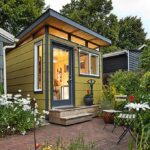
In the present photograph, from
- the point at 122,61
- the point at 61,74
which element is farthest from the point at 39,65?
the point at 122,61

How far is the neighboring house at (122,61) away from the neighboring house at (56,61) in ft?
24.0

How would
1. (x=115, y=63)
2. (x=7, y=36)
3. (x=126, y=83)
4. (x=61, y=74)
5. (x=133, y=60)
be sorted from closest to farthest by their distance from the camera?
1. (x=7, y=36)
2. (x=126, y=83)
3. (x=61, y=74)
4. (x=133, y=60)
5. (x=115, y=63)

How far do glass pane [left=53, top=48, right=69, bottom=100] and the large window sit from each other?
65 centimetres

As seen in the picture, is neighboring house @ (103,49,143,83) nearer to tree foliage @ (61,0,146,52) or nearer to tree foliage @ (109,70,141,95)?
tree foliage @ (61,0,146,52)

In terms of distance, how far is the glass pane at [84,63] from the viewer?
1055cm

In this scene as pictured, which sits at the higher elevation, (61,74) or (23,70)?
(23,70)

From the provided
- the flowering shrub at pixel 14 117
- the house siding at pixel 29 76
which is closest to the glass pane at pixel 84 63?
the house siding at pixel 29 76

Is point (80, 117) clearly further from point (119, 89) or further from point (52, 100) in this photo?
point (119, 89)

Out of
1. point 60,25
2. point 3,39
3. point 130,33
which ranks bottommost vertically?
point 3,39

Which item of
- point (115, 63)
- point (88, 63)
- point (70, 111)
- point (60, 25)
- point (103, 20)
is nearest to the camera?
point (70, 111)

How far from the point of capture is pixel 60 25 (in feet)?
29.9

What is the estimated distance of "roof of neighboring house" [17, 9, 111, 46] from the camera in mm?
8359

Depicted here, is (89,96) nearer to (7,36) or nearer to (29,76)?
(29,76)

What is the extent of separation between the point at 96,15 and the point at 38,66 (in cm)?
1839
